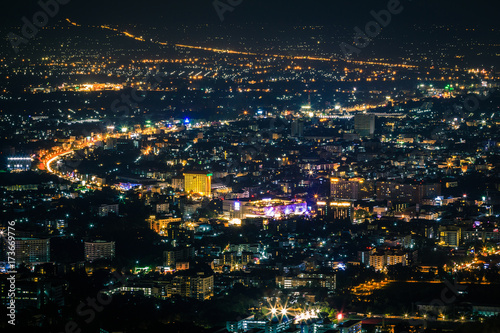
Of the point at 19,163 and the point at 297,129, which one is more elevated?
the point at 297,129

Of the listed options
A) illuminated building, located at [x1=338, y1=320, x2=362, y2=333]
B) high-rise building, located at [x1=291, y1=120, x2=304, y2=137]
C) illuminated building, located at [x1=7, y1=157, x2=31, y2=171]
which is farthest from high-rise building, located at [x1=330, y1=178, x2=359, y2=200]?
illuminated building, located at [x1=338, y1=320, x2=362, y2=333]

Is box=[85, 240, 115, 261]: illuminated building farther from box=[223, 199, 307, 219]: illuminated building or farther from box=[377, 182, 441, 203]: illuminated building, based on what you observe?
box=[377, 182, 441, 203]: illuminated building

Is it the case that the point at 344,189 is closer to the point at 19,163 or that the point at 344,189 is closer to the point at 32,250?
the point at 19,163

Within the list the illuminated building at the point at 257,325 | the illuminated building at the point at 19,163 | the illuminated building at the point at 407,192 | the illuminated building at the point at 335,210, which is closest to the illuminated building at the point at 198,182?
the illuminated building at the point at 335,210

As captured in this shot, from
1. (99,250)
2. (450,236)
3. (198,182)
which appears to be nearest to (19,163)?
(198,182)

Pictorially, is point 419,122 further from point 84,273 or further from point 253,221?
point 84,273

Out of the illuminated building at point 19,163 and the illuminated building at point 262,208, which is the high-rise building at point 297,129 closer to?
the illuminated building at point 19,163
